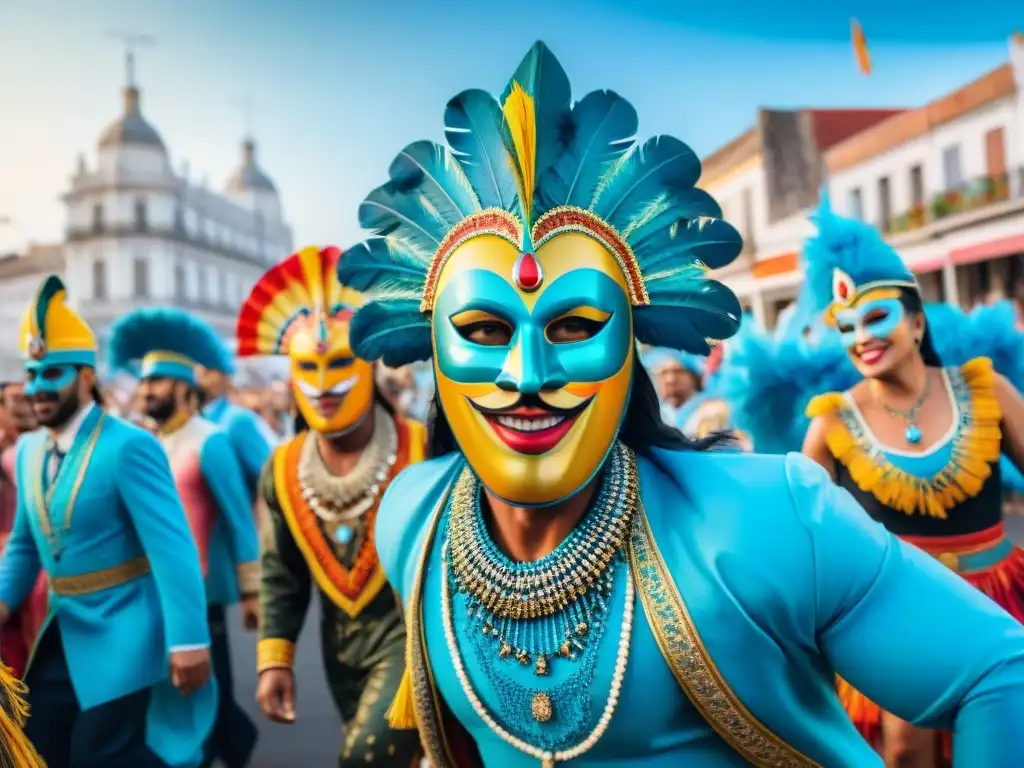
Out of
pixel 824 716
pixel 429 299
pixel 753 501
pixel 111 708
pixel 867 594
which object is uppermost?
pixel 429 299

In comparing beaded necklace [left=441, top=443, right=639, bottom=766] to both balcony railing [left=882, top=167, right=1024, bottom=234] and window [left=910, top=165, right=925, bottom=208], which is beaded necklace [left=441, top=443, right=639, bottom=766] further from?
window [left=910, top=165, right=925, bottom=208]

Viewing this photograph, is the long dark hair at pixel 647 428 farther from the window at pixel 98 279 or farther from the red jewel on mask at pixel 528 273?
the window at pixel 98 279

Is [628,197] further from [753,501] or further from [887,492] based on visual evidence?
[887,492]

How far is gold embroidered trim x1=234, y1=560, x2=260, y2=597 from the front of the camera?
20.4 feet

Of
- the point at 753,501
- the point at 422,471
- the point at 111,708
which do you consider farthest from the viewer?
the point at 111,708

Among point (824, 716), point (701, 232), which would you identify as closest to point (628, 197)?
point (701, 232)

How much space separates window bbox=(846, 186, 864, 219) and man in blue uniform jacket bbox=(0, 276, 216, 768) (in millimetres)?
24451

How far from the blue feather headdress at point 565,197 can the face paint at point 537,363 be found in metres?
0.06

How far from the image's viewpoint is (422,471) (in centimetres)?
272

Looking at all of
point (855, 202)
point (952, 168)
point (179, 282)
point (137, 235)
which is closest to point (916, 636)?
point (952, 168)

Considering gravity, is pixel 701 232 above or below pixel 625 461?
above

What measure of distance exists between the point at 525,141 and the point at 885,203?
2583 centimetres

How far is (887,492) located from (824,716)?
2.22m

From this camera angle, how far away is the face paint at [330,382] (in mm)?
4773
